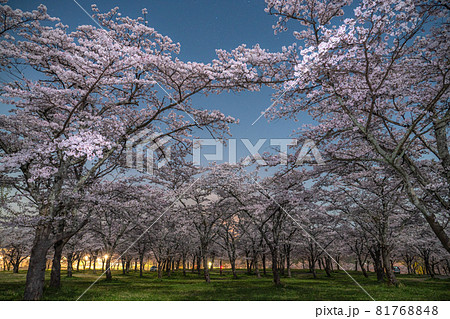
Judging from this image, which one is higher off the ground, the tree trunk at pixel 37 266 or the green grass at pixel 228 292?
the tree trunk at pixel 37 266

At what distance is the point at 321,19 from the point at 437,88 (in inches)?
208

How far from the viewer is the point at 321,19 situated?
10344mm


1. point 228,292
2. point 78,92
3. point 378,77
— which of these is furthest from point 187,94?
point 228,292

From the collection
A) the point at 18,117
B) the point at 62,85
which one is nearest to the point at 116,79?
the point at 62,85

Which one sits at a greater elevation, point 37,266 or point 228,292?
point 37,266

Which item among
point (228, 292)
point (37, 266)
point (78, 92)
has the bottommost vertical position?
point (228, 292)

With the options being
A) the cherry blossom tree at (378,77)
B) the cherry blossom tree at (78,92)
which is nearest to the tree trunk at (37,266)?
the cherry blossom tree at (78,92)

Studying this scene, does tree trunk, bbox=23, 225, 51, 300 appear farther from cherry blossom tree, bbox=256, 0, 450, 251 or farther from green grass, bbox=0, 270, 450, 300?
cherry blossom tree, bbox=256, 0, 450, 251

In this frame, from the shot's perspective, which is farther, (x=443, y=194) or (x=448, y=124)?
(x=443, y=194)

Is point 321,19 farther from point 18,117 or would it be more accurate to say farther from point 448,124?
point 18,117

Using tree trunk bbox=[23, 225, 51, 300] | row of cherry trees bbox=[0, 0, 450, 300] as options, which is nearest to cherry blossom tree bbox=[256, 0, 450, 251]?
row of cherry trees bbox=[0, 0, 450, 300]

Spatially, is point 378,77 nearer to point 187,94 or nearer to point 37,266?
point 187,94

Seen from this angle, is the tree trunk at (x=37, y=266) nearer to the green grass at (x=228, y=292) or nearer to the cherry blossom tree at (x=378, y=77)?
the green grass at (x=228, y=292)

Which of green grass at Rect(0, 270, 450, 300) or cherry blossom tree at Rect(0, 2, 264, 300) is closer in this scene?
cherry blossom tree at Rect(0, 2, 264, 300)
